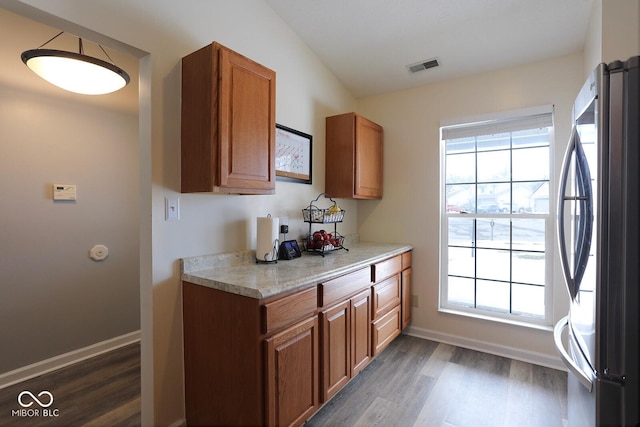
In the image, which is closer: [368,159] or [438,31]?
[438,31]

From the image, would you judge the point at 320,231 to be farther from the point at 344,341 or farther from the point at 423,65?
the point at 423,65

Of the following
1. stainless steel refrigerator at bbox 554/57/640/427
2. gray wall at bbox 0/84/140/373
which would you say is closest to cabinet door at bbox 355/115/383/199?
stainless steel refrigerator at bbox 554/57/640/427

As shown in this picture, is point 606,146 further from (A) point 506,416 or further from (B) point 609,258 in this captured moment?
(A) point 506,416

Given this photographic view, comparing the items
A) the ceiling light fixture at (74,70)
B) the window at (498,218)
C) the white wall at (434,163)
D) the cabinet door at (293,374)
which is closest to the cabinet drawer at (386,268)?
the white wall at (434,163)

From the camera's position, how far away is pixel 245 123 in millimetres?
1714

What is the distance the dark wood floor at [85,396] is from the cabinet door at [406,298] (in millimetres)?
2154

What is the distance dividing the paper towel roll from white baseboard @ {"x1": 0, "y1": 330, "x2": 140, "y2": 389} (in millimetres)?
1764

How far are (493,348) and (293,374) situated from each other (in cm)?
202

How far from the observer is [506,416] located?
1882mm

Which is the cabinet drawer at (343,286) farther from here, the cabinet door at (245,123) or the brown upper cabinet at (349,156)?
the brown upper cabinet at (349,156)

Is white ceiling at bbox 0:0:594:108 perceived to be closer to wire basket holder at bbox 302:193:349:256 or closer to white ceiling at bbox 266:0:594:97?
white ceiling at bbox 266:0:594:97

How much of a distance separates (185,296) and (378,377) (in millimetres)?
1524

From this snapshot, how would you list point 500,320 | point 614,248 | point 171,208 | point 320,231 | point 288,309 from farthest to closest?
point 500,320, point 320,231, point 171,208, point 288,309, point 614,248

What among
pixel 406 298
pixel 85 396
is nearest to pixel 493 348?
pixel 406 298
